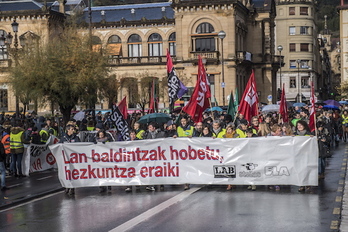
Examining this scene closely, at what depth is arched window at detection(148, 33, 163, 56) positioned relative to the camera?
7294cm

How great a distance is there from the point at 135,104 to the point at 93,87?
33034 millimetres

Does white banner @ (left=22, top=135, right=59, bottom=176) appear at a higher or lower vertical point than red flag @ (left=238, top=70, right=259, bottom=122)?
lower

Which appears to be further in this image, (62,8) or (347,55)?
(347,55)

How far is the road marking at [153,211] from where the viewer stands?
1159 centimetres

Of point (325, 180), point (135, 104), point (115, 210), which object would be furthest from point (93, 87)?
point (135, 104)

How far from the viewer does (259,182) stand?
1569 cm

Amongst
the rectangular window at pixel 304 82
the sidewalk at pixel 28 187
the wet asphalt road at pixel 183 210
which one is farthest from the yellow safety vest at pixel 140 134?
Result: the rectangular window at pixel 304 82

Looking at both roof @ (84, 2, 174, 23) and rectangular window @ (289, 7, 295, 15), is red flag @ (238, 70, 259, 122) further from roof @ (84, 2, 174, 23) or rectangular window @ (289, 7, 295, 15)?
rectangular window @ (289, 7, 295, 15)

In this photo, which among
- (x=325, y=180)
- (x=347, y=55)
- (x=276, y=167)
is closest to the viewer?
(x=276, y=167)

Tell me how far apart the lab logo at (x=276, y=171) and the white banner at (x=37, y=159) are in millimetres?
8999

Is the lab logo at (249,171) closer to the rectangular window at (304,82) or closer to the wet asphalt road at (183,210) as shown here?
the wet asphalt road at (183,210)

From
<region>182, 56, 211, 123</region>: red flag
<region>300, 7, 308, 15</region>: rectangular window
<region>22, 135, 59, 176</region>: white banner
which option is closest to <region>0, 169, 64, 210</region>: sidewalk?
<region>22, 135, 59, 176</region>: white banner

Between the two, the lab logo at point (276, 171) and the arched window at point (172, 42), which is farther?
the arched window at point (172, 42)

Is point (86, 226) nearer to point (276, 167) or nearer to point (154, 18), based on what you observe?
point (276, 167)
